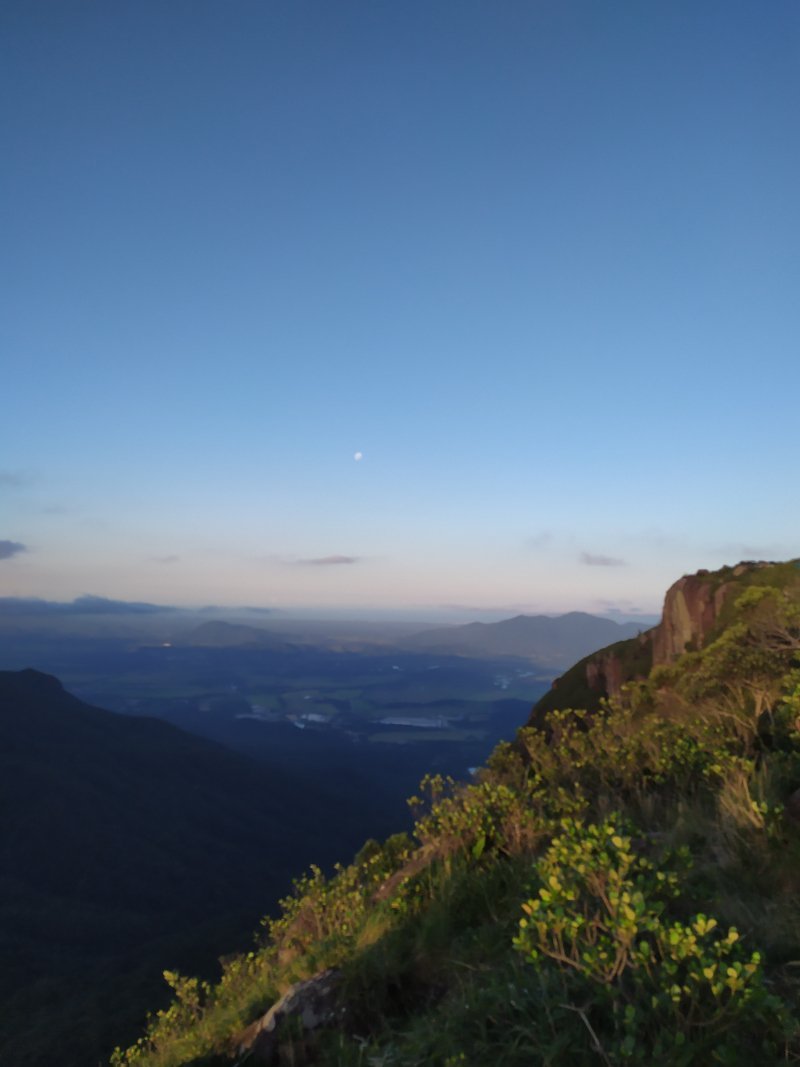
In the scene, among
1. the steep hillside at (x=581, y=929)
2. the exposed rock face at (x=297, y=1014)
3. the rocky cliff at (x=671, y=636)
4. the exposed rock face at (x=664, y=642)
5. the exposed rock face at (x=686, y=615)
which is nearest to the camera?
the steep hillside at (x=581, y=929)

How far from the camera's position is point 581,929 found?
187 inches

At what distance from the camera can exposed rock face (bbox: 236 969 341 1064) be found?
19.4 ft

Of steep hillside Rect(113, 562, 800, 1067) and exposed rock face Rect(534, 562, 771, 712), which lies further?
exposed rock face Rect(534, 562, 771, 712)

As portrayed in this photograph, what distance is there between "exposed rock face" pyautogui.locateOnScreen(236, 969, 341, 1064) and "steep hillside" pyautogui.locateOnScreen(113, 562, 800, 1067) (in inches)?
0.9

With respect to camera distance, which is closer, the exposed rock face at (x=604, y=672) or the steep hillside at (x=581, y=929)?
the steep hillside at (x=581, y=929)

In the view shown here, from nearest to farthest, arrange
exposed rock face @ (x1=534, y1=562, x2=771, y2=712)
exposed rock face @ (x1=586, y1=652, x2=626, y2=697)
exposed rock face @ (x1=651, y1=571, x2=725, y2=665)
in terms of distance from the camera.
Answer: exposed rock face @ (x1=651, y1=571, x2=725, y2=665) < exposed rock face @ (x1=534, y1=562, x2=771, y2=712) < exposed rock face @ (x1=586, y1=652, x2=626, y2=697)

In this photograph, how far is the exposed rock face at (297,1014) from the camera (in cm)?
591

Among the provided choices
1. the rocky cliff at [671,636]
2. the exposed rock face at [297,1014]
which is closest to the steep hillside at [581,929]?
the exposed rock face at [297,1014]

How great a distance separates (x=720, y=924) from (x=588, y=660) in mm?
63072

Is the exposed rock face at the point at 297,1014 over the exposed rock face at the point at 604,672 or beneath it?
over

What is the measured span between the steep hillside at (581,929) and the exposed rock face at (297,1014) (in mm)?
24

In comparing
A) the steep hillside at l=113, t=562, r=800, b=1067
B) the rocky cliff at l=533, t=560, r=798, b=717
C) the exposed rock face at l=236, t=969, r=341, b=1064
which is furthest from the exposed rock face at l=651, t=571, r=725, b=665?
the exposed rock face at l=236, t=969, r=341, b=1064

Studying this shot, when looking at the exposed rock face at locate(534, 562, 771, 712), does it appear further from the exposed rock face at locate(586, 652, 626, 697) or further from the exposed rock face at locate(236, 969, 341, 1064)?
the exposed rock face at locate(236, 969, 341, 1064)

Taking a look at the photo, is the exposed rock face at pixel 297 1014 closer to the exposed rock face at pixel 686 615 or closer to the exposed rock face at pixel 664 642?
the exposed rock face at pixel 664 642
